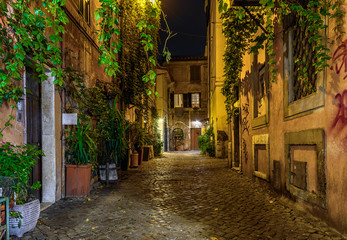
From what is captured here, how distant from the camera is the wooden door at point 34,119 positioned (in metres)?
5.10

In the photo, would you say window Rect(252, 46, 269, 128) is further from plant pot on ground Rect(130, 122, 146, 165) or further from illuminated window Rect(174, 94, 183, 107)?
illuminated window Rect(174, 94, 183, 107)

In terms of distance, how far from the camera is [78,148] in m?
6.32

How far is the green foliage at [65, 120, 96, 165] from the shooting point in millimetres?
6176

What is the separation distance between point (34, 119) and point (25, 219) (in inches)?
92.0

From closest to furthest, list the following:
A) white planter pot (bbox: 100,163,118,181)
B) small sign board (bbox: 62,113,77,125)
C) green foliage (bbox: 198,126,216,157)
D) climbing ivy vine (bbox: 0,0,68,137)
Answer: climbing ivy vine (bbox: 0,0,68,137) → small sign board (bbox: 62,113,77,125) → white planter pot (bbox: 100,163,118,181) → green foliage (bbox: 198,126,216,157)

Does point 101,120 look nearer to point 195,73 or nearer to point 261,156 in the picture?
point 261,156

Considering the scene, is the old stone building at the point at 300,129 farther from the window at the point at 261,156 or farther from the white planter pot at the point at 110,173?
the white planter pot at the point at 110,173

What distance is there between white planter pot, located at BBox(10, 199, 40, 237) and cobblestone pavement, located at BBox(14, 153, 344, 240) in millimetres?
116

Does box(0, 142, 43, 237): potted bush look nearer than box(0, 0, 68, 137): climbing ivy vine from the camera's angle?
Yes

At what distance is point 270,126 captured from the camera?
6402mm

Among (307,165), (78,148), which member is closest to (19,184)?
(78,148)

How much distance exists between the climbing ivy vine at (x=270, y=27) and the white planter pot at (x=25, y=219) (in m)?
3.86

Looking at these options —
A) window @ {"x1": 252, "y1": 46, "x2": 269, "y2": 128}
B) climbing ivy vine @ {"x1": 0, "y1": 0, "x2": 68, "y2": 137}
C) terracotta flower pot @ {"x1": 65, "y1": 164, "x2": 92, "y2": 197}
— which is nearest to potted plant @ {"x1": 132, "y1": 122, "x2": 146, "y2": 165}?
window @ {"x1": 252, "y1": 46, "x2": 269, "y2": 128}

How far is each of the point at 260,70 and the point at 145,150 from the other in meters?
10.1
